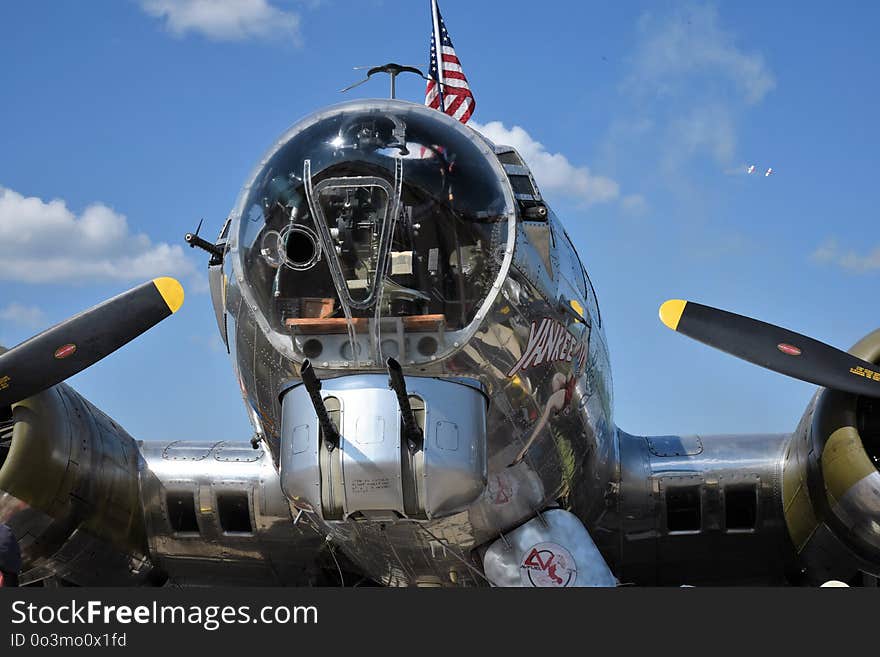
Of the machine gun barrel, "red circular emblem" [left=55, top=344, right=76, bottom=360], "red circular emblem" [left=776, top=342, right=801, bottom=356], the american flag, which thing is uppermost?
the american flag

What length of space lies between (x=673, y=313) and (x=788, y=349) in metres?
0.85

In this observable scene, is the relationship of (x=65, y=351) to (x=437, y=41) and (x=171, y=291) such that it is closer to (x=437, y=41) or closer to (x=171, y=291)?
(x=171, y=291)

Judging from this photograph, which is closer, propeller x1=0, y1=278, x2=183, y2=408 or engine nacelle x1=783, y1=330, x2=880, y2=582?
propeller x1=0, y1=278, x2=183, y2=408

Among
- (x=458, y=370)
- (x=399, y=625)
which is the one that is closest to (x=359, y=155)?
(x=458, y=370)

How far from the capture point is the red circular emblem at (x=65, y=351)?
7.77 meters

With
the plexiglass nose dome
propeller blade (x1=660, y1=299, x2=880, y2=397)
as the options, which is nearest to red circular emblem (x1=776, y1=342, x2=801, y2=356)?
propeller blade (x1=660, y1=299, x2=880, y2=397)

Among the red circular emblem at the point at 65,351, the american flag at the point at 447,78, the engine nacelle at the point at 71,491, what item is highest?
the american flag at the point at 447,78

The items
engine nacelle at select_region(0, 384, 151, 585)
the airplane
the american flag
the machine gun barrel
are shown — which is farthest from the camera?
the american flag

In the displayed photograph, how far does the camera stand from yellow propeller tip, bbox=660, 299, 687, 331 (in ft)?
25.8

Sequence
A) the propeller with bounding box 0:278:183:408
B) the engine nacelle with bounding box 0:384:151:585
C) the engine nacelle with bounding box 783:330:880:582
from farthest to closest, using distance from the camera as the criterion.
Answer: the engine nacelle with bounding box 0:384:151:585 → the engine nacelle with bounding box 783:330:880:582 → the propeller with bounding box 0:278:183:408

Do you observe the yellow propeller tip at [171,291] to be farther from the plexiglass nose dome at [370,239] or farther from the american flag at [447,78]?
the american flag at [447,78]

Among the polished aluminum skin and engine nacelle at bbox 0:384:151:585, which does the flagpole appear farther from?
the polished aluminum skin

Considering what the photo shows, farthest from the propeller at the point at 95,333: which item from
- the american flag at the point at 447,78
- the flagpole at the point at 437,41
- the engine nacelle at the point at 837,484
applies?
the flagpole at the point at 437,41

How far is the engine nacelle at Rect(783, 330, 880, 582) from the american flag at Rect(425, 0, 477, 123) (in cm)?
571
